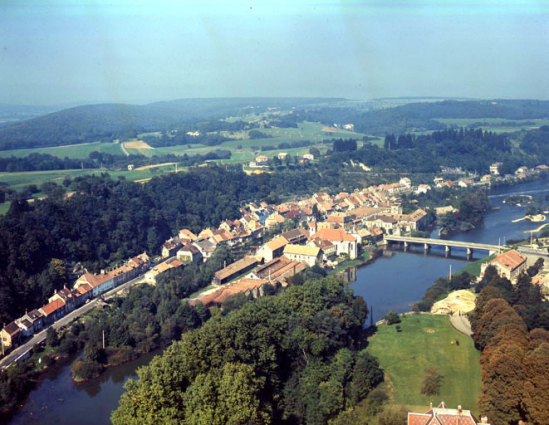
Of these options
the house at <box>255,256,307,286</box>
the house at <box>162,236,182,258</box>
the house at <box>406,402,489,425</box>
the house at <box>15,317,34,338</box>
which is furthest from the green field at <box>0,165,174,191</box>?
the house at <box>406,402,489,425</box>

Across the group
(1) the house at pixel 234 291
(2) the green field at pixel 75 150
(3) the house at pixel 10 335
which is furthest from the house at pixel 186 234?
(2) the green field at pixel 75 150

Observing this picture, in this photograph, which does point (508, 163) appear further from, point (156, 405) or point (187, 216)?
point (156, 405)

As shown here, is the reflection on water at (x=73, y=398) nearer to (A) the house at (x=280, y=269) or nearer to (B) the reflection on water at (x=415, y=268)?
(A) the house at (x=280, y=269)

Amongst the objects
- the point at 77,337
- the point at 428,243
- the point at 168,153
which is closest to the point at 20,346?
the point at 77,337

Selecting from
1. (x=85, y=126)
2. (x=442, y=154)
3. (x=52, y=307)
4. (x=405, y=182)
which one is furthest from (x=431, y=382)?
(x=85, y=126)

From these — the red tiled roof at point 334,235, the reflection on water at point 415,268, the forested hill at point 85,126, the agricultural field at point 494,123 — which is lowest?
the reflection on water at point 415,268

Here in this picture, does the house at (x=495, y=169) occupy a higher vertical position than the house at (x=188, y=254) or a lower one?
lower
